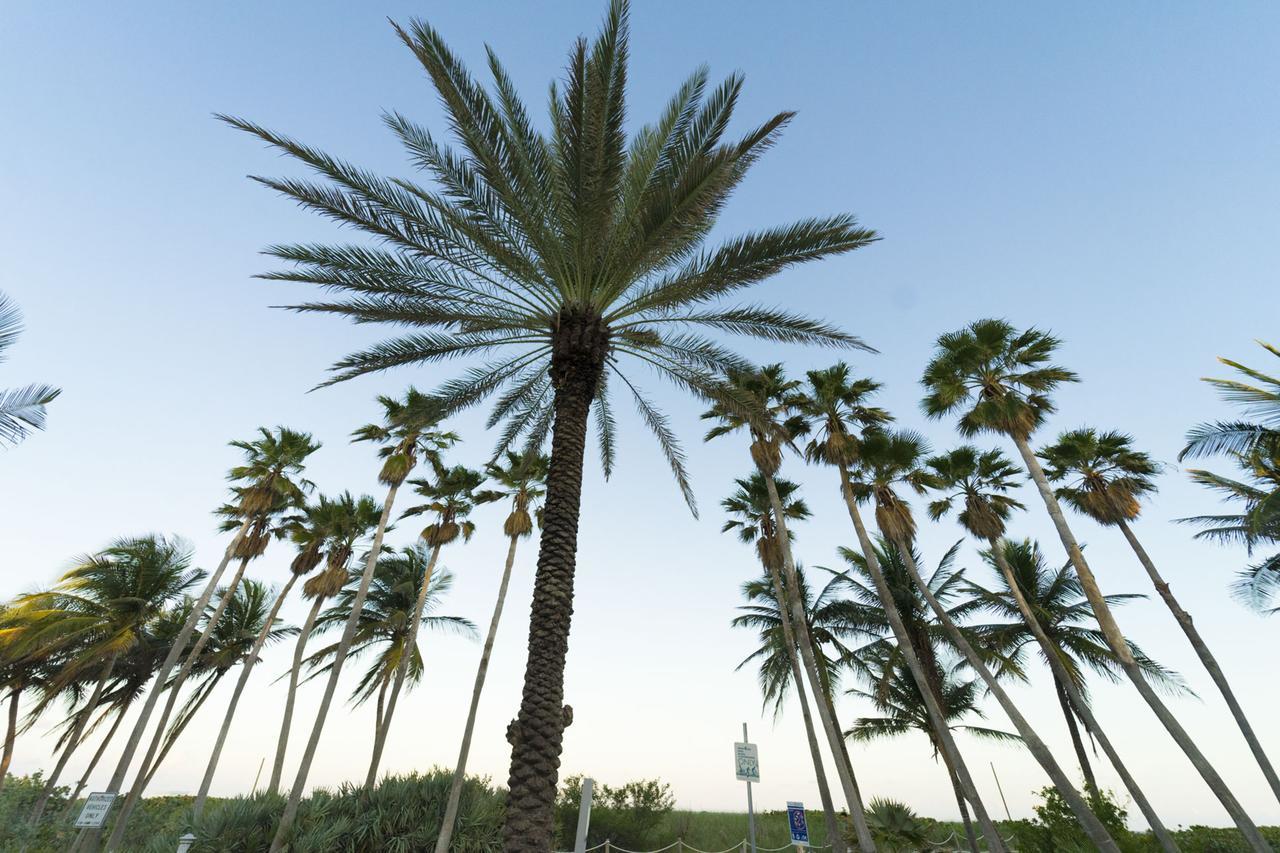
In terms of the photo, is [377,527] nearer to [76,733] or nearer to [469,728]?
[469,728]

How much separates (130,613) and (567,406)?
24641 mm

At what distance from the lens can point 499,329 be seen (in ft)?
38.2

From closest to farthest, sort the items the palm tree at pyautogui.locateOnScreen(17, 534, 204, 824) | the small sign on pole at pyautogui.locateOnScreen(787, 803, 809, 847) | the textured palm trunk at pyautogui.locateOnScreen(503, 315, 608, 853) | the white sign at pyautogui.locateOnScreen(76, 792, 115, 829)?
Answer: the textured palm trunk at pyautogui.locateOnScreen(503, 315, 608, 853) → the small sign on pole at pyautogui.locateOnScreen(787, 803, 809, 847) → the white sign at pyautogui.locateOnScreen(76, 792, 115, 829) → the palm tree at pyautogui.locateOnScreen(17, 534, 204, 824)

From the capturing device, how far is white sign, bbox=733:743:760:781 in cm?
1097

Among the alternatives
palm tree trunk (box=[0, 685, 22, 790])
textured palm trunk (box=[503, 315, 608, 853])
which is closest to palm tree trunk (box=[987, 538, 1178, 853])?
textured palm trunk (box=[503, 315, 608, 853])

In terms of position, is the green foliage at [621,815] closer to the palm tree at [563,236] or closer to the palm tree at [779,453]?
the palm tree at [779,453]

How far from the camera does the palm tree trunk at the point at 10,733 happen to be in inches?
827

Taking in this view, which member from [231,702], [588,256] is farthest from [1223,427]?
[231,702]

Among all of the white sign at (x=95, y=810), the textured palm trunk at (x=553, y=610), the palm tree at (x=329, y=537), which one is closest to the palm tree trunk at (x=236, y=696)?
the palm tree at (x=329, y=537)

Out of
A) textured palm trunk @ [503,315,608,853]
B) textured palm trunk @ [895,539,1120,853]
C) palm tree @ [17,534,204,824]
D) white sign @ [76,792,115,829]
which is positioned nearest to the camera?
textured palm trunk @ [503,315,608,853]

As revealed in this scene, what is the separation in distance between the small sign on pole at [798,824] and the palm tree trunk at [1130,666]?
9.43 meters

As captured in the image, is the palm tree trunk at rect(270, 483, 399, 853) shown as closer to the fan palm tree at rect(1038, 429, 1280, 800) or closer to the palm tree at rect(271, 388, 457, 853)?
the palm tree at rect(271, 388, 457, 853)

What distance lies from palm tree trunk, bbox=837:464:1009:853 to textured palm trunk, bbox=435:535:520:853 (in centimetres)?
1304

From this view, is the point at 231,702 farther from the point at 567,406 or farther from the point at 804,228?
the point at 804,228
